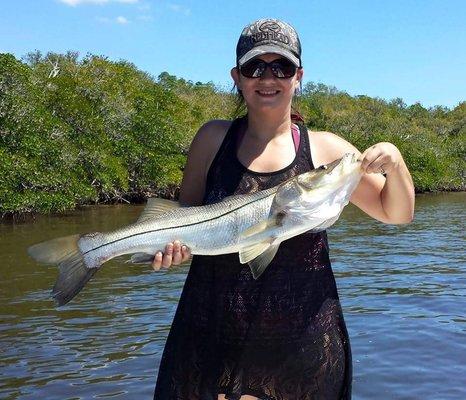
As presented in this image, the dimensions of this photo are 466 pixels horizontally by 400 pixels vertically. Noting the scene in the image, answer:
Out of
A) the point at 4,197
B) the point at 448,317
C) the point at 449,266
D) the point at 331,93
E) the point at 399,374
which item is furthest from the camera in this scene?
the point at 331,93

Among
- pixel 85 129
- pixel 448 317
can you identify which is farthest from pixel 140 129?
pixel 448 317

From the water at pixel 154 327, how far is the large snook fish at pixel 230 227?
3892 millimetres

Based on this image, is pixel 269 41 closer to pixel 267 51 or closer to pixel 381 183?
pixel 267 51

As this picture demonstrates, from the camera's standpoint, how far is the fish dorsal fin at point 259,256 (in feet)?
8.49

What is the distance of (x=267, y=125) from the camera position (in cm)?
284

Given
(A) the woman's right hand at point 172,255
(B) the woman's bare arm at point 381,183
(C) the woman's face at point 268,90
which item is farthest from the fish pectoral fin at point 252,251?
(C) the woman's face at point 268,90

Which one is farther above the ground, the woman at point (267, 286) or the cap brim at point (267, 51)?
the cap brim at point (267, 51)

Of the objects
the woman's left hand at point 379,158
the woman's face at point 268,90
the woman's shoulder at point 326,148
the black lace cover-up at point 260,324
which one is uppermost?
the woman's face at point 268,90

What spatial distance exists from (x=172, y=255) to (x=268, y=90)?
82 centimetres

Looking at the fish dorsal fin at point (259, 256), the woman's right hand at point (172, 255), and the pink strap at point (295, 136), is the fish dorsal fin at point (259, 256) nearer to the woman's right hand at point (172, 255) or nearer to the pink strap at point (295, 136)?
the woman's right hand at point (172, 255)

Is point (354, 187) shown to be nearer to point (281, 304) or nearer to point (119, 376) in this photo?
point (281, 304)

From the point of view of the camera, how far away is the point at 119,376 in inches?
275

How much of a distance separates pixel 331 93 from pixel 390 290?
3577 inches

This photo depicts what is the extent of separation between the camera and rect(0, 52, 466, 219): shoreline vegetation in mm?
25828
